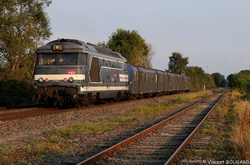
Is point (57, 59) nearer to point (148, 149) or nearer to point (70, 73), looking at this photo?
point (70, 73)

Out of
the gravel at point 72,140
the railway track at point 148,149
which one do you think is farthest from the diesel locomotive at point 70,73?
the railway track at point 148,149

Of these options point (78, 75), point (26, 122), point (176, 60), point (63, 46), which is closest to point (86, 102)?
point (78, 75)

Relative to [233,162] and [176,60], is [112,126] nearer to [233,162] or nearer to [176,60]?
[233,162]

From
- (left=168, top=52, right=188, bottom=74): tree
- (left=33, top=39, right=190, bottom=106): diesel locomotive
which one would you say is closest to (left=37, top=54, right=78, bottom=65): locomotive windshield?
(left=33, top=39, right=190, bottom=106): diesel locomotive

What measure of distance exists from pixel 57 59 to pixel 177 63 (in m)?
75.9

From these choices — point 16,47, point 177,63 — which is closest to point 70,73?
point 16,47

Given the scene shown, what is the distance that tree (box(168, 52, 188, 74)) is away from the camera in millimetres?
88000

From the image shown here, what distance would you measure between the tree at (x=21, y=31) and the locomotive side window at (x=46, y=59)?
11.9 meters

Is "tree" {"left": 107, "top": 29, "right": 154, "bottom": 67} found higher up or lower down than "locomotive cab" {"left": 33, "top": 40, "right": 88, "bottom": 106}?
higher up

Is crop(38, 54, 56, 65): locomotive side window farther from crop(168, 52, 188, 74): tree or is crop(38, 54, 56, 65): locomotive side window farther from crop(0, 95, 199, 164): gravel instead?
crop(168, 52, 188, 74): tree

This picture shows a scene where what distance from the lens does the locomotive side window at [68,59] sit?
625 inches

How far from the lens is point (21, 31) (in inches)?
1140

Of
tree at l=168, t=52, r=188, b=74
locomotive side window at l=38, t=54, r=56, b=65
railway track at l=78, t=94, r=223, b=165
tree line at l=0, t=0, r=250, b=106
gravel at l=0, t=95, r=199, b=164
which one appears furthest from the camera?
tree at l=168, t=52, r=188, b=74

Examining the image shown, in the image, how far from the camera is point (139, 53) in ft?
196
